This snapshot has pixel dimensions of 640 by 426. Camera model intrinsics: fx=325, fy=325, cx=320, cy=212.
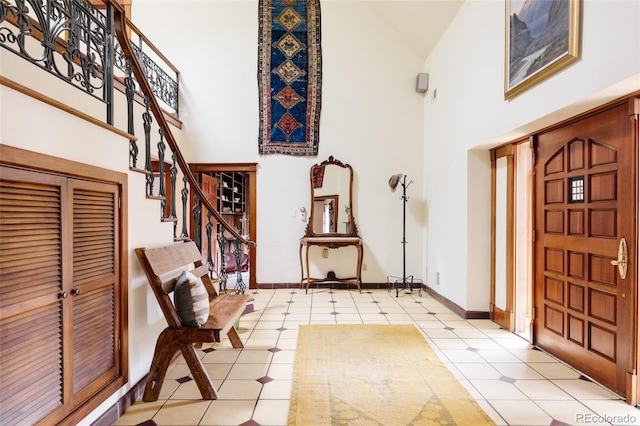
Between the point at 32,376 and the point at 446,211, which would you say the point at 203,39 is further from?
the point at 32,376

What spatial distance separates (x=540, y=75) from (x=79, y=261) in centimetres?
336

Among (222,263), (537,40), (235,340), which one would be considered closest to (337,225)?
(222,263)

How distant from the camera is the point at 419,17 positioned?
4.60 m

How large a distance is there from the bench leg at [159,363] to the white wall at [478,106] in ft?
10.3

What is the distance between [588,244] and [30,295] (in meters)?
3.44

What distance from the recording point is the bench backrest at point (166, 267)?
80.9 inches

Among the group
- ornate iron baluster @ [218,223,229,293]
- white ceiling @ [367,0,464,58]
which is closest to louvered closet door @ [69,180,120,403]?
ornate iron baluster @ [218,223,229,293]

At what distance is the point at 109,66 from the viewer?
2066 millimetres

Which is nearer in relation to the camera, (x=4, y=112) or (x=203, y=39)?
(x=4, y=112)

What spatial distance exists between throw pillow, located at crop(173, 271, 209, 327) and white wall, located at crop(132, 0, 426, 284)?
3268mm

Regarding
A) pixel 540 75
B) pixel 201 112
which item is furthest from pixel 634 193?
pixel 201 112

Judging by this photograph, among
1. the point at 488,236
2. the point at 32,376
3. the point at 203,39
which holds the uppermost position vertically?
the point at 203,39

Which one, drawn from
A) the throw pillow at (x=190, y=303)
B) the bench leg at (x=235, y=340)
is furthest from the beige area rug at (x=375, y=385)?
the throw pillow at (x=190, y=303)

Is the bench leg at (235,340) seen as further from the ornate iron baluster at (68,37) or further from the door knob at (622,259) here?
the door knob at (622,259)
